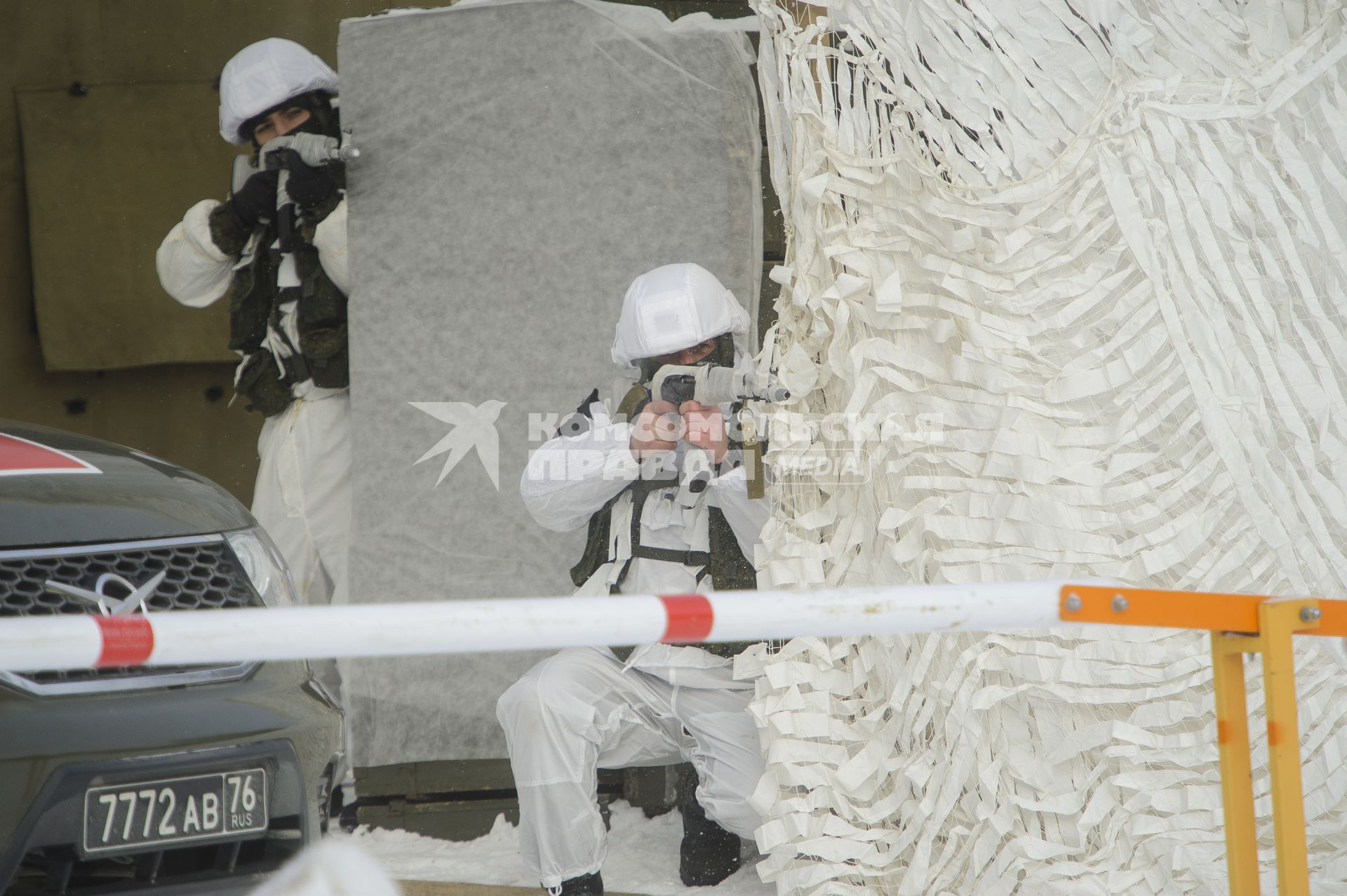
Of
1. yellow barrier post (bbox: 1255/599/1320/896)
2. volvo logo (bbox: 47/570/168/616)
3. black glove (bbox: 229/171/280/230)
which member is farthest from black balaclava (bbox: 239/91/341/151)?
yellow barrier post (bbox: 1255/599/1320/896)

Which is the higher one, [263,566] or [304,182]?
[304,182]

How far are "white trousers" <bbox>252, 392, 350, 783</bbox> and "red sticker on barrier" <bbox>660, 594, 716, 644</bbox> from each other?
2.33 metres

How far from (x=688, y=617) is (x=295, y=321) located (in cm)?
245

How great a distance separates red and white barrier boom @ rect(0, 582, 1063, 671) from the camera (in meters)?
1.30

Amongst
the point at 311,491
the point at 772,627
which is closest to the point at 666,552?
the point at 311,491

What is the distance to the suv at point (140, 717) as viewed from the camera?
68.8 inches

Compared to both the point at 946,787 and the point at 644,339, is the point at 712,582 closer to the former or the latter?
the point at 644,339

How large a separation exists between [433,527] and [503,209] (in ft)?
2.76

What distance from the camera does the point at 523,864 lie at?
2.95 meters

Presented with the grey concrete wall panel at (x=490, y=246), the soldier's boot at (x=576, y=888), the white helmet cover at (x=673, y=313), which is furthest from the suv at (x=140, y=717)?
the grey concrete wall panel at (x=490, y=246)

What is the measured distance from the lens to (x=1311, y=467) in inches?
84.0

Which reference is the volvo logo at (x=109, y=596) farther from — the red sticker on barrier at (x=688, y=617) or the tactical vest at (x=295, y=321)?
the tactical vest at (x=295, y=321)

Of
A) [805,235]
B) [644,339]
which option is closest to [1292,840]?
[805,235]

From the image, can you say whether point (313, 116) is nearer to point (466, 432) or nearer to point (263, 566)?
point (466, 432)
